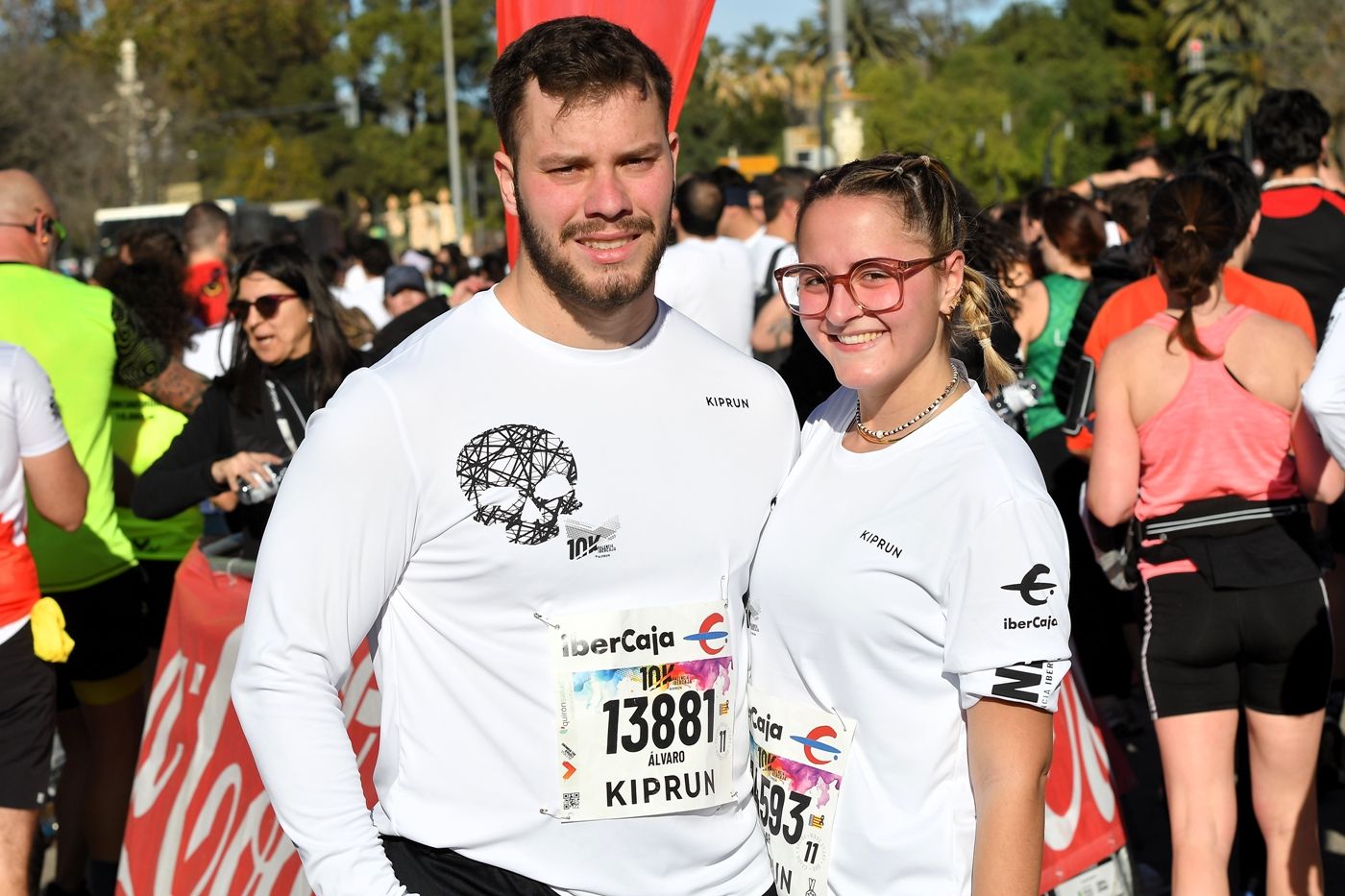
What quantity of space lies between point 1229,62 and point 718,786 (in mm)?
60684

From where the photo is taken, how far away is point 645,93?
2.71 metres

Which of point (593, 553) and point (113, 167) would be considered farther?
point (113, 167)

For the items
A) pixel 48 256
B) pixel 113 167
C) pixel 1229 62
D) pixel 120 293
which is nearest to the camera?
pixel 48 256

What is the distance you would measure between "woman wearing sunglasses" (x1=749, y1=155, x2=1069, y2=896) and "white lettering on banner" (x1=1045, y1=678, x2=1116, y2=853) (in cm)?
157

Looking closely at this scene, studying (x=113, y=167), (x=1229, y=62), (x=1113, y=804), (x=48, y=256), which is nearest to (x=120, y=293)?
(x=48, y=256)

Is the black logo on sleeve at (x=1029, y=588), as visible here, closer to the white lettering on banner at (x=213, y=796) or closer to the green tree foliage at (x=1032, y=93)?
the white lettering on banner at (x=213, y=796)

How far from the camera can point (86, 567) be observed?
17.7ft

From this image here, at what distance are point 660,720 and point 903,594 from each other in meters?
0.47

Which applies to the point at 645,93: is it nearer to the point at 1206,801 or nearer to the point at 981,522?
the point at 981,522

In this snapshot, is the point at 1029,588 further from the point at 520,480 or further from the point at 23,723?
the point at 23,723

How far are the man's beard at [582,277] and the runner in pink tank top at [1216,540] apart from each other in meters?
2.19

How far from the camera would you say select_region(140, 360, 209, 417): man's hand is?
6273 mm

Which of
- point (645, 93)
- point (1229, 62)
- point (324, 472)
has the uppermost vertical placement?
point (1229, 62)

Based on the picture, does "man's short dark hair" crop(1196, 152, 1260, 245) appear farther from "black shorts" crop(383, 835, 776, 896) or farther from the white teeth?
"black shorts" crop(383, 835, 776, 896)
